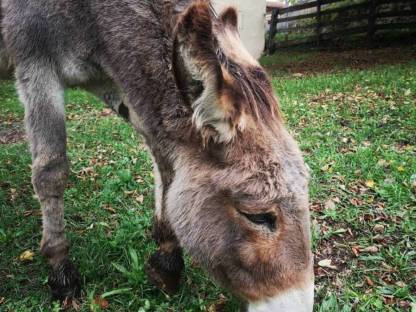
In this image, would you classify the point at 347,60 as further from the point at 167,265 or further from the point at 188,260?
the point at 167,265

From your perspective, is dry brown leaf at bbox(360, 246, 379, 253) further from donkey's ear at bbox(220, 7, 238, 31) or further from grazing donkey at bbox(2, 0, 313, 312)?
donkey's ear at bbox(220, 7, 238, 31)

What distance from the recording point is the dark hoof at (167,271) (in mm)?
2809

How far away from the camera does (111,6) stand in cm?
255

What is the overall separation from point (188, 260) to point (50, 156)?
124 cm

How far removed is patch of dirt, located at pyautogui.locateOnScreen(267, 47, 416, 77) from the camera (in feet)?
40.0

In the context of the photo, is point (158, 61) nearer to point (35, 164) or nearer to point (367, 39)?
point (35, 164)

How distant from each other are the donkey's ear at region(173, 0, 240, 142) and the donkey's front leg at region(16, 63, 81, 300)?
1.09 metres

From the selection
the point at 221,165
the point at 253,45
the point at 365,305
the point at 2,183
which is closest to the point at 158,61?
the point at 221,165

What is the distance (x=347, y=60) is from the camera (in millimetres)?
13430

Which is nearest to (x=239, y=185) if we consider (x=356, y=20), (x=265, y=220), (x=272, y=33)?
(x=265, y=220)

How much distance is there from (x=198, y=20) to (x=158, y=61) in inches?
22.9

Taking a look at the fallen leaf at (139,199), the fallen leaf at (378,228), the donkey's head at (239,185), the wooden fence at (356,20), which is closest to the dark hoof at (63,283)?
the donkey's head at (239,185)

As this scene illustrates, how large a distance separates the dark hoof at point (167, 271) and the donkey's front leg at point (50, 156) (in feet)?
1.83

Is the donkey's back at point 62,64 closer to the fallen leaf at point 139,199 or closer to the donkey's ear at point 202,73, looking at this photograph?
the donkey's ear at point 202,73
